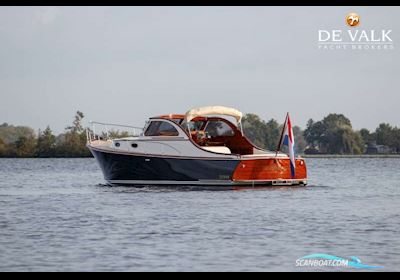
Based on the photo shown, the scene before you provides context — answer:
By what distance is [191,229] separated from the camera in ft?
81.1

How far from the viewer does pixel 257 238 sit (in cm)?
2302

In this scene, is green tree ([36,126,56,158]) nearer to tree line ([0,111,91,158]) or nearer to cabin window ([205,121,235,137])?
tree line ([0,111,91,158])

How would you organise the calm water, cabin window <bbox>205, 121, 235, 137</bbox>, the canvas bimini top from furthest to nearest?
1. cabin window <bbox>205, 121, 235, 137</bbox>
2. the canvas bimini top
3. the calm water

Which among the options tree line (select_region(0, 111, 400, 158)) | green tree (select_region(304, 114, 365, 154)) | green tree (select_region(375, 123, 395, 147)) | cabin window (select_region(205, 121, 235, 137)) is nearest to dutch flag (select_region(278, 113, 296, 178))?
cabin window (select_region(205, 121, 235, 137))

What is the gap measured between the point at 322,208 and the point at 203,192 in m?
6.84

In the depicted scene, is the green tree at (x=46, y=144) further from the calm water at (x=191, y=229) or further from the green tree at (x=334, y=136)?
the calm water at (x=191, y=229)

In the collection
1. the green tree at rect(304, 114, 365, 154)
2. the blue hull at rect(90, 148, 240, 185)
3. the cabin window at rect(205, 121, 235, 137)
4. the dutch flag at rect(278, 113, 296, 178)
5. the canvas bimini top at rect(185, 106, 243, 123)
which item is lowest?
the blue hull at rect(90, 148, 240, 185)

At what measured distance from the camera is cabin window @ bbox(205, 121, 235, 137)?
133 feet

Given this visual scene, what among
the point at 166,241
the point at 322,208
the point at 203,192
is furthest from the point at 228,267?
the point at 203,192

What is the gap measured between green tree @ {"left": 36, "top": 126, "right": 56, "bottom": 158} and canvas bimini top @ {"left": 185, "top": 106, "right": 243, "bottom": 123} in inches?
3599

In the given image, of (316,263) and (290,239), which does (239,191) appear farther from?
(316,263)

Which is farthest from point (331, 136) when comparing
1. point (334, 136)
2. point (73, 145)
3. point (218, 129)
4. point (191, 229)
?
point (191, 229)

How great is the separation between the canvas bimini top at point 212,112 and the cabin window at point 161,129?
1224 mm
